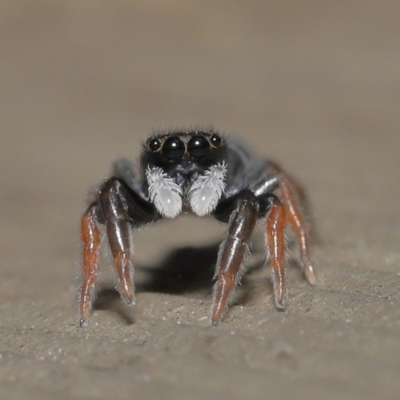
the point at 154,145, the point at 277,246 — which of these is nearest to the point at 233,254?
the point at 277,246

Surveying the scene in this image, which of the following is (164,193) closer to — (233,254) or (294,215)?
(233,254)

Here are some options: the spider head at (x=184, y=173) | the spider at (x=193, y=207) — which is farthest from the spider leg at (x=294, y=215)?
the spider head at (x=184, y=173)

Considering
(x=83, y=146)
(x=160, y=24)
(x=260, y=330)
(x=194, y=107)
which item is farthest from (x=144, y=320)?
(x=160, y=24)

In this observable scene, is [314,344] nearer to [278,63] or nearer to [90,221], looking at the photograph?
[90,221]

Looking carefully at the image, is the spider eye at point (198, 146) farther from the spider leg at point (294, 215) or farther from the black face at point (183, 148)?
the spider leg at point (294, 215)

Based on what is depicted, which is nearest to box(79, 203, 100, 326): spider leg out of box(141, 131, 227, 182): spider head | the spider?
the spider

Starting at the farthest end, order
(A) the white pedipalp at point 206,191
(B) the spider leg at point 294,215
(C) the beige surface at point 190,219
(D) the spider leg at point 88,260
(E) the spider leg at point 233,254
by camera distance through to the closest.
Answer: (B) the spider leg at point 294,215
(A) the white pedipalp at point 206,191
(D) the spider leg at point 88,260
(E) the spider leg at point 233,254
(C) the beige surface at point 190,219

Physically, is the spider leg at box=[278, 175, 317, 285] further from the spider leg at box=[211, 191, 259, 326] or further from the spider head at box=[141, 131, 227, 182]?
the spider leg at box=[211, 191, 259, 326]
